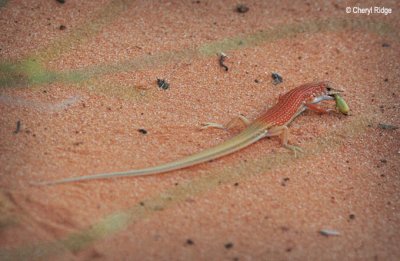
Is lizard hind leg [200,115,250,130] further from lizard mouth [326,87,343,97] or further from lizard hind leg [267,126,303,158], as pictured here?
lizard mouth [326,87,343,97]

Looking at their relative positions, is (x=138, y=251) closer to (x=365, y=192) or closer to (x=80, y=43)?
(x=365, y=192)

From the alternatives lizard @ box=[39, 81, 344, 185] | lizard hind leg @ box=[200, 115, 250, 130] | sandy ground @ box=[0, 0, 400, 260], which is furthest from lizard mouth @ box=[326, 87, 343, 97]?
lizard hind leg @ box=[200, 115, 250, 130]

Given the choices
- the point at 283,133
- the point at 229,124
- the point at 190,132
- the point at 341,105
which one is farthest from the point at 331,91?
the point at 190,132

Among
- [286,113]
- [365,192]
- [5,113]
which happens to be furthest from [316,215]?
[5,113]

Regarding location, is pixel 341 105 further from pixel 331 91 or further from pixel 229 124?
pixel 229 124

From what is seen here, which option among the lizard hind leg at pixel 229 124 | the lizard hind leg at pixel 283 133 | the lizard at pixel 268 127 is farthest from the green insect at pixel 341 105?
the lizard hind leg at pixel 229 124
